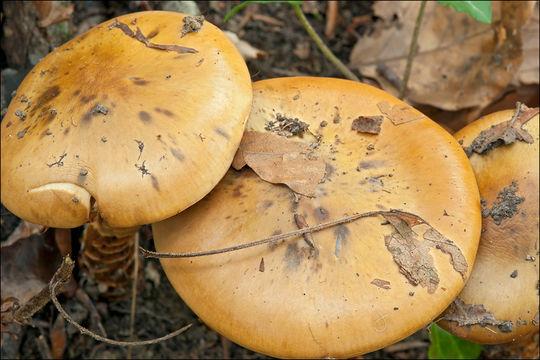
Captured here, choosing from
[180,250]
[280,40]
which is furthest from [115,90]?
[280,40]

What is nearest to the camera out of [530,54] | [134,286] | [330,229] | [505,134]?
[330,229]

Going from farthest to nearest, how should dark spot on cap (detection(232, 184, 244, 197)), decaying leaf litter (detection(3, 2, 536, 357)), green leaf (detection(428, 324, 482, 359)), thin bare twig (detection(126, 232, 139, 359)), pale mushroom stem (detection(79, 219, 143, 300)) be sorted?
decaying leaf litter (detection(3, 2, 536, 357)), thin bare twig (detection(126, 232, 139, 359)), green leaf (detection(428, 324, 482, 359)), pale mushroom stem (detection(79, 219, 143, 300)), dark spot on cap (detection(232, 184, 244, 197))

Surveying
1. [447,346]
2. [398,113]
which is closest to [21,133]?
[398,113]

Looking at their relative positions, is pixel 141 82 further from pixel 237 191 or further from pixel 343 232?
pixel 343 232

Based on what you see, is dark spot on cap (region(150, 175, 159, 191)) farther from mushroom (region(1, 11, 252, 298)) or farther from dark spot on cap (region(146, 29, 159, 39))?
dark spot on cap (region(146, 29, 159, 39))

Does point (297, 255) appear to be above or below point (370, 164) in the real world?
below

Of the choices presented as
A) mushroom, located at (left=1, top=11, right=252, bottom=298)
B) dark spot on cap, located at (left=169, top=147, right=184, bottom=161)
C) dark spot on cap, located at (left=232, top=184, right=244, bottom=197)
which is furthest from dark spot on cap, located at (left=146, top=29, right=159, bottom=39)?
dark spot on cap, located at (left=232, top=184, right=244, bottom=197)
